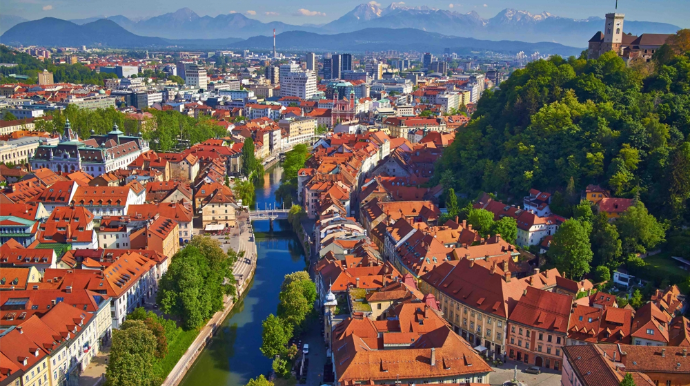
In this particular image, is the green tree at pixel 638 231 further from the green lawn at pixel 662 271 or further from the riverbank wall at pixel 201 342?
the riverbank wall at pixel 201 342

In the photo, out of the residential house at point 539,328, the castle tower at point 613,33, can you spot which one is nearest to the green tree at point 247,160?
the castle tower at point 613,33

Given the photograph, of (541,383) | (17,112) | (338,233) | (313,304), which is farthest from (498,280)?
(17,112)

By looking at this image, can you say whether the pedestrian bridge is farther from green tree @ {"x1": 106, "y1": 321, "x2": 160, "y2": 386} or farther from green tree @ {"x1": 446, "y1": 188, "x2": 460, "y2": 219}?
green tree @ {"x1": 106, "y1": 321, "x2": 160, "y2": 386}

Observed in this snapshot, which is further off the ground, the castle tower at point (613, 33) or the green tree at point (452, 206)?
the castle tower at point (613, 33)

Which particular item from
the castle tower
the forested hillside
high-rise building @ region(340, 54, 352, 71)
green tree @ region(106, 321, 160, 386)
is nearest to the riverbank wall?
green tree @ region(106, 321, 160, 386)

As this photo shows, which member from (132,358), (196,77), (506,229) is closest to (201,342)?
(132,358)

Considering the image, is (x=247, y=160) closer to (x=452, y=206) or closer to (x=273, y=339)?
(x=452, y=206)
